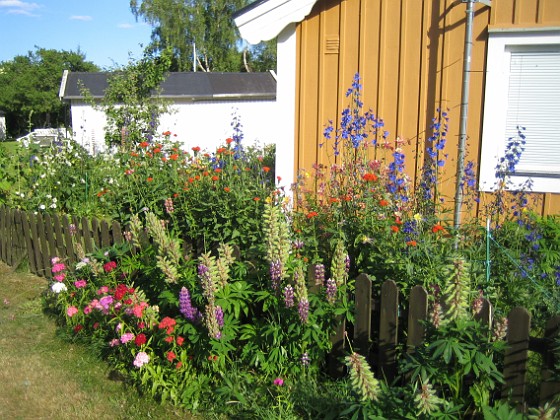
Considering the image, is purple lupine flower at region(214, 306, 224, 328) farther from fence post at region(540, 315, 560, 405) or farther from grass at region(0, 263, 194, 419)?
fence post at region(540, 315, 560, 405)

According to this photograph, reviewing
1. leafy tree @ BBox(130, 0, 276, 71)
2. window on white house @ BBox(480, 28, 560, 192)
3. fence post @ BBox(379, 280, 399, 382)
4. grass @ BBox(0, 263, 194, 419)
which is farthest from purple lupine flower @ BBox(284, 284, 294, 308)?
leafy tree @ BBox(130, 0, 276, 71)

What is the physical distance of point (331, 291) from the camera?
345 centimetres

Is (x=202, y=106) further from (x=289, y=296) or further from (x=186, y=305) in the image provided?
(x=289, y=296)

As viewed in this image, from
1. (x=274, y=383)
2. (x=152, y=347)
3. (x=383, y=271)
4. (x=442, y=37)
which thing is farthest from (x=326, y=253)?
(x=442, y=37)

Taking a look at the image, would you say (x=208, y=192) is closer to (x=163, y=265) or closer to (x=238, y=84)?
(x=163, y=265)

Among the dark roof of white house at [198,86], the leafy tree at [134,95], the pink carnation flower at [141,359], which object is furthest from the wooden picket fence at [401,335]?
the dark roof of white house at [198,86]

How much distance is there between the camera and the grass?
3674mm

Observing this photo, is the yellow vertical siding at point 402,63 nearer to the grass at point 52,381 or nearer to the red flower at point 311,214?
the red flower at point 311,214

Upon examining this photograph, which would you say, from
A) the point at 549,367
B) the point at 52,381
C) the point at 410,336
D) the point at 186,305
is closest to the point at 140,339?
the point at 186,305

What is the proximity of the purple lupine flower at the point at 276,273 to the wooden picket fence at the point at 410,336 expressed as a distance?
0.48 metres

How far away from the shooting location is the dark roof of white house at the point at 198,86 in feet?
78.2

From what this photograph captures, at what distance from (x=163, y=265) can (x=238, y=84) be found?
23.5 m

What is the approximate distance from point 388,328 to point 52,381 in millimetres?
2412

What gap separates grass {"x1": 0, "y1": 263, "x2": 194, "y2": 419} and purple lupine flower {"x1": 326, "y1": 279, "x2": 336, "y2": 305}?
3.72 ft
